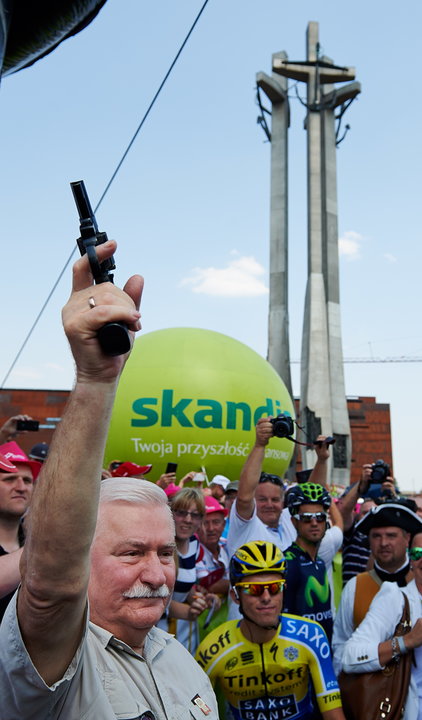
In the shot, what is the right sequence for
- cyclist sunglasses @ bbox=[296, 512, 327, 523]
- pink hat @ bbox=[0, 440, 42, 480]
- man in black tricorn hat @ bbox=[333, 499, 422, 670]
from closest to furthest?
pink hat @ bbox=[0, 440, 42, 480]
man in black tricorn hat @ bbox=[333, 499, 422, 670]
cyclist sunglasses @ bbox=[296, 512, 327, 523]

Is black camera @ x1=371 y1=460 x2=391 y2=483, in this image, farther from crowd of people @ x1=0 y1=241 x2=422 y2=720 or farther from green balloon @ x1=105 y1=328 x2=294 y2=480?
green balloon @ x1=105 y1=328 x2=294 y2=480

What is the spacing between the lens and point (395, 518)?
13.6ft

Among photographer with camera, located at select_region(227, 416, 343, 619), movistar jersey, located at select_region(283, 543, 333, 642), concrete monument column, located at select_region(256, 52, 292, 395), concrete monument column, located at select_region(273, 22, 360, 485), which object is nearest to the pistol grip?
photographer with camera, located at select_region(227, 416, 343, 619)

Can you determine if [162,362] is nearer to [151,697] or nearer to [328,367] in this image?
[151,697]

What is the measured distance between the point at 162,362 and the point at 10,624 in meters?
9.42

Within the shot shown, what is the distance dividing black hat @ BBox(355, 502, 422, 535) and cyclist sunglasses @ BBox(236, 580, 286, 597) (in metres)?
1.25

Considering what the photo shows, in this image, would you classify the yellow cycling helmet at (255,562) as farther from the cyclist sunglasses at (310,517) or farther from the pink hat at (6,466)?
the pink hat at (6,466)

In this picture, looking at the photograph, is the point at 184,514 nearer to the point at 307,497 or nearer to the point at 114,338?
the point at 307,497

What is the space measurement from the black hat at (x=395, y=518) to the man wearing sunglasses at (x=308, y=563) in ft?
1.14

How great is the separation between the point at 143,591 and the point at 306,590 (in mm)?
2665

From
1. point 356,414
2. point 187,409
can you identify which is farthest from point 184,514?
point 356,414

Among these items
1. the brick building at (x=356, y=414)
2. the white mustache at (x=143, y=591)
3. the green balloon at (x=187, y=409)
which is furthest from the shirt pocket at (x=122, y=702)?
the brick building at (x=356, y=414)

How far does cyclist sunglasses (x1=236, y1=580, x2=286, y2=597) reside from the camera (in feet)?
10.3

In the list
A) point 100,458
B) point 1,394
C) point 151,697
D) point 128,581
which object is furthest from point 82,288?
point 1,394
